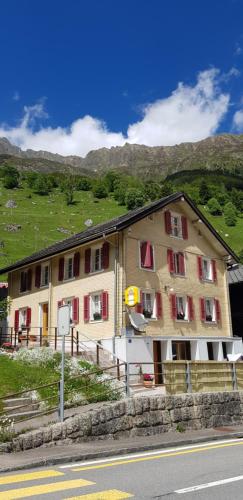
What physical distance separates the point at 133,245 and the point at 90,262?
8.87 ft

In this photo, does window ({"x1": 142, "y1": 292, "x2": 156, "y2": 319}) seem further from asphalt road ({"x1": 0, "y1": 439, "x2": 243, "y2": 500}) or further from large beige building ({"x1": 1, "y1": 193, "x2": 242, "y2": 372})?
asphalt road ({"x1": 0, "y1": 439, "x2": 243, "y2": 500})

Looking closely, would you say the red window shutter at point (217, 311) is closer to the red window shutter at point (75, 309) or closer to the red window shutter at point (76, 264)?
the red window shutter at point (75, 309)

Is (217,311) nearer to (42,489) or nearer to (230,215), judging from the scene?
(42,489)

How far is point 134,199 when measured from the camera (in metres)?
91.8

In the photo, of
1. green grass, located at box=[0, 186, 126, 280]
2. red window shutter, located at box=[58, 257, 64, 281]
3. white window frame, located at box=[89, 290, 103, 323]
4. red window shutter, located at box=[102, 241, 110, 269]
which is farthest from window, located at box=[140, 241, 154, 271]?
green grass, located at box=[0, 186, 126, 280]

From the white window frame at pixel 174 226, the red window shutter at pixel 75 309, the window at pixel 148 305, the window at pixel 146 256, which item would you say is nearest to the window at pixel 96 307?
the red window shutter at pixel 75 309

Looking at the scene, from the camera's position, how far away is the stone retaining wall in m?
10.5

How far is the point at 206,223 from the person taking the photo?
29953 mm

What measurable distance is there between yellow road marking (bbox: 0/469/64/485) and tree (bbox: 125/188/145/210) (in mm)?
83629

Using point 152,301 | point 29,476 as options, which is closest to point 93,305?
point 152,301

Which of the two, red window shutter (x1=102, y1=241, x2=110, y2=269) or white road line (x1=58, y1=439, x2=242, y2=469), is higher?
red window shutter (x1=102, y1=241, x2=110, y2=269)

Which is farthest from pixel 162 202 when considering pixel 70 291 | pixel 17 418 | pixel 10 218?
pixel 10 218

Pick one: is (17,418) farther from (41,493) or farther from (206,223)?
(206,223)

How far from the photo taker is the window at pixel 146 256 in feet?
83.6
